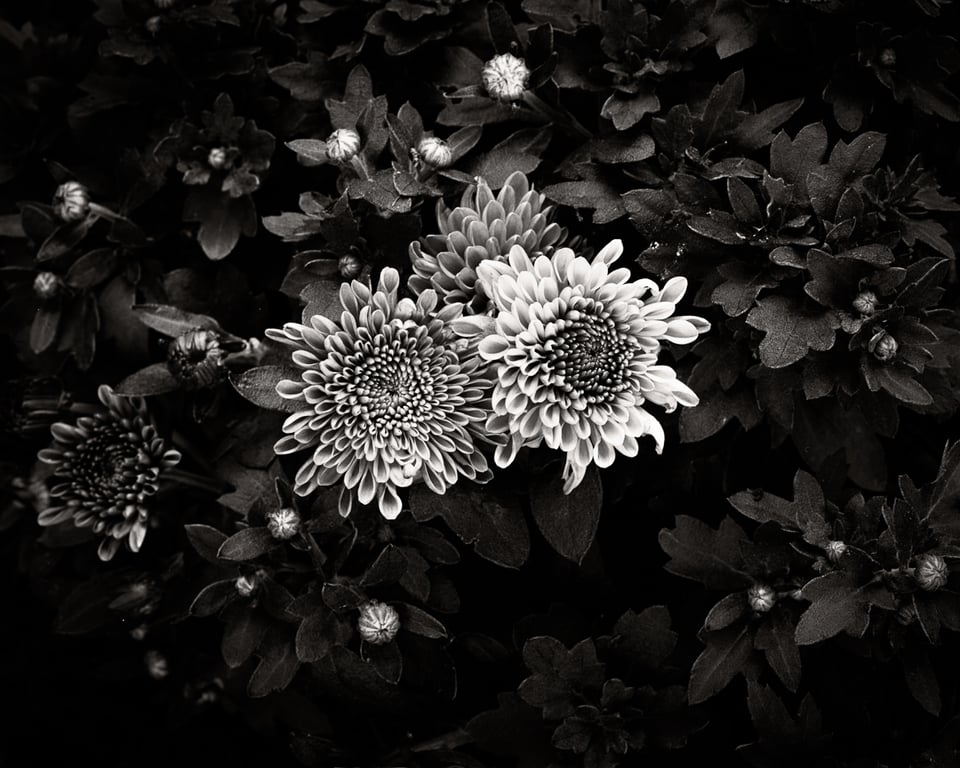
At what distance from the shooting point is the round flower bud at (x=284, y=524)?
1.45m

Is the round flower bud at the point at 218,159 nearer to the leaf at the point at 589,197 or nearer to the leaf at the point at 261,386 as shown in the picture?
the leaf at the point at 261,386

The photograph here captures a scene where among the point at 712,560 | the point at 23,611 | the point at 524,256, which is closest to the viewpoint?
the point at 524,256

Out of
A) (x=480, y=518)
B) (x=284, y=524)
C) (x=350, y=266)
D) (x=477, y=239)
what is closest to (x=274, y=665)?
(x=284, y=524)

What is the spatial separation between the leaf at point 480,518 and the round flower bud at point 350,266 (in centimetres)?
35

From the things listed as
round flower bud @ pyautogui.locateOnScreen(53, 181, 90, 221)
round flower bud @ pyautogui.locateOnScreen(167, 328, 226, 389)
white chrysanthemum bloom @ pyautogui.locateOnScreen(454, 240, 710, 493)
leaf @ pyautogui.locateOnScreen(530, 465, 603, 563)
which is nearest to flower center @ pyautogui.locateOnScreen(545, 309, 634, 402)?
white chrysanthemum bloom @ pyautogui.locateOnScreen(454, 240, 710, 493)

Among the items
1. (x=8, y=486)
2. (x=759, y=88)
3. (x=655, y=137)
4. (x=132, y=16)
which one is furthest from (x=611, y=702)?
(x=132, y=16)

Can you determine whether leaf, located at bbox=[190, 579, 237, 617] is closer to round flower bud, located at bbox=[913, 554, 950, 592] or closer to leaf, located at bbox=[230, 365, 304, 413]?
leaf, located at bbox=[230, 365, 304, 413]

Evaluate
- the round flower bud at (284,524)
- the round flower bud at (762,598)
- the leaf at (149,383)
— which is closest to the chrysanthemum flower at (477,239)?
the round flower bud at (284,524)

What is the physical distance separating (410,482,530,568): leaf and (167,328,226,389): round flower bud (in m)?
0.39

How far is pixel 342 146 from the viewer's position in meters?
1.39

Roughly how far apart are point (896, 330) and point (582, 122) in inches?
26.4

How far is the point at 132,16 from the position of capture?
170cm

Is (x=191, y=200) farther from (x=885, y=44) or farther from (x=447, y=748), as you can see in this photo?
(x=885, y=44)

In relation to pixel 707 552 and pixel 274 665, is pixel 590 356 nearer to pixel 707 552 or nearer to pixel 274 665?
pixel 707 552
